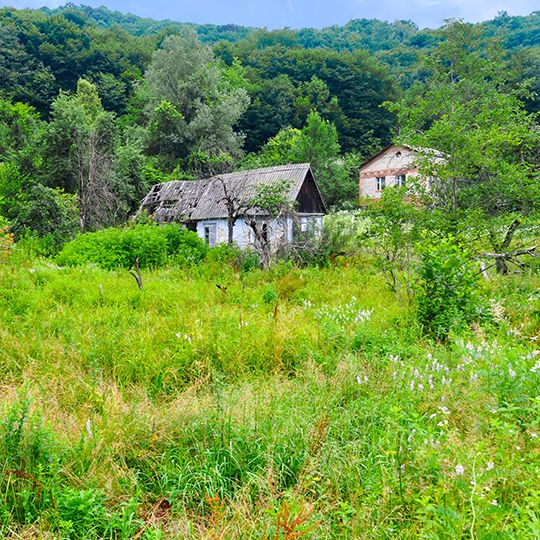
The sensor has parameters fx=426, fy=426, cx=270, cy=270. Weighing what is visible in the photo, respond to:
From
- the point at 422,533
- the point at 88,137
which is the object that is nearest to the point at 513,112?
the point at 422,533

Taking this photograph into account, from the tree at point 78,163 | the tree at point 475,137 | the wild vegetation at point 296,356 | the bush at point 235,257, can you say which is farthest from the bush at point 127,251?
the tree at point 475,137

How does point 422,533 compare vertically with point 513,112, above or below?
below

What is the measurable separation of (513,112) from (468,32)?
224cm

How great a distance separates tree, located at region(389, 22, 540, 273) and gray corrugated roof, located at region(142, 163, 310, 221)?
448 inches

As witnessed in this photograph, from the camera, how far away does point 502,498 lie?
244 cm

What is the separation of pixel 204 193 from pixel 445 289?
1967 cm

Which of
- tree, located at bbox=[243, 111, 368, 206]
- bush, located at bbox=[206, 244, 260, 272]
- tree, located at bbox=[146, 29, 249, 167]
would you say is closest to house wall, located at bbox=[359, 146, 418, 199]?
tree, located at bbox=[243, 111, 368, 206]

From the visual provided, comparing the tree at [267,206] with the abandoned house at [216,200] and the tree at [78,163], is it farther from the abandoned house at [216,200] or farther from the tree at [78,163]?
the tree at [78,163]

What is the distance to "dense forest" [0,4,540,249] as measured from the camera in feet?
58.9

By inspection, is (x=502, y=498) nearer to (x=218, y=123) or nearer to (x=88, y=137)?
(x=88, y=137)

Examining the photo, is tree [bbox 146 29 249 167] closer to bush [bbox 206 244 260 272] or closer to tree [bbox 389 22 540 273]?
bush [bbox 206 244 260 272]

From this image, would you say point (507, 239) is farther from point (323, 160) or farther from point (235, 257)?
point (323, 160)

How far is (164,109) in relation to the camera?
34.5 m

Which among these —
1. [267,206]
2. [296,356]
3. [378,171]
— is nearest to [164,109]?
[378,171]
